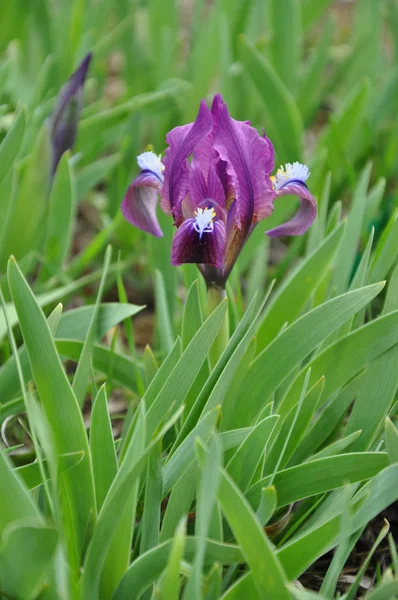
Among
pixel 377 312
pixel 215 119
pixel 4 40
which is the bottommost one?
pixel 377 312

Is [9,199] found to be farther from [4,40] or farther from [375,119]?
[375,119]

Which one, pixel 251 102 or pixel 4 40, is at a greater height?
pixel 4 40

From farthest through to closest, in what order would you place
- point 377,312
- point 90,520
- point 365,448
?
point 377,312, point 365,448, point 90,520

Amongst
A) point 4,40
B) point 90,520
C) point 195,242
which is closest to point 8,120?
point 4,40

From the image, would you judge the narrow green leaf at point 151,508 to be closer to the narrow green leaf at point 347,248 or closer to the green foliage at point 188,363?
the green foliage at point 188,363

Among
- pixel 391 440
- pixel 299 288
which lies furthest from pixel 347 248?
pixel 391 440

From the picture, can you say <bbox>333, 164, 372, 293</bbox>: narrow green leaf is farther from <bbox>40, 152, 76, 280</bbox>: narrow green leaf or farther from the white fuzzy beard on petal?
<bbox>40, 152, 76, 280</bbox>: narrow green leaf

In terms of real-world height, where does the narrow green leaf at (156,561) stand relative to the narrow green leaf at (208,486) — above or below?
below

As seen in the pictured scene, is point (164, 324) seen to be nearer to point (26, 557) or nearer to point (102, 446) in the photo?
point (102, 446)

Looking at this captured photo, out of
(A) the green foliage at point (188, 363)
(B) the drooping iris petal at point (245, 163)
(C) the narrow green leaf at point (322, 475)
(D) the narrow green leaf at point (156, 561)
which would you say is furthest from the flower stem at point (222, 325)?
(D) the narrow green leaf at point (156, 561)

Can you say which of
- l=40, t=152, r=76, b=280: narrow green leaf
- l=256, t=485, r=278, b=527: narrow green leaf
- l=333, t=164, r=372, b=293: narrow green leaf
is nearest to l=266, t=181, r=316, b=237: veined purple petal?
l=333, t=164, r=372, b=293: narrow green leaf
